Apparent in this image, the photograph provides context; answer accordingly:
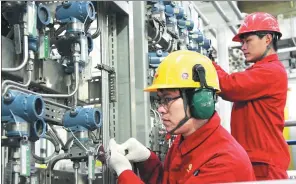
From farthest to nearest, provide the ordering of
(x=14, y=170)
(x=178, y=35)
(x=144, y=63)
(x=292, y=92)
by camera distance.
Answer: (x=292, y=92)
(x=178, y=35)
(x=144, y=63)
(x=14, y=170)

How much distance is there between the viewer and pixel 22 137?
1.66 m

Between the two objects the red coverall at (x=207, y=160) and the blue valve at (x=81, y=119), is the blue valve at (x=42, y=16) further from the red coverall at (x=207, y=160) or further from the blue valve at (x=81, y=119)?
the red coverall at (x=207, y=160)

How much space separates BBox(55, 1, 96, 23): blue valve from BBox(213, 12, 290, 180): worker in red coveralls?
88cm

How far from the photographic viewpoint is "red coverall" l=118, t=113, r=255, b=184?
1.73 m

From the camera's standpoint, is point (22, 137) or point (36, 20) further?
point (36, 20)

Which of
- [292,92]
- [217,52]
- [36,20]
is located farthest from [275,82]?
[292,92]

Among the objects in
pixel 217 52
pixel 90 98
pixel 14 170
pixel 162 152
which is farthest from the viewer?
pixel 217 52

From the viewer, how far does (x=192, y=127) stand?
1.94 m

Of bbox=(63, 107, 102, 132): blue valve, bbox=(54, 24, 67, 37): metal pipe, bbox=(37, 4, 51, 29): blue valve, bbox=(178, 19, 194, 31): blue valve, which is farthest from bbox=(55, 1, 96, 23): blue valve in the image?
bbox=(178, 19, 194, 31): blue valve

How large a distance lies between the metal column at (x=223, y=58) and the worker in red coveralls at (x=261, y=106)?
7.30 ft

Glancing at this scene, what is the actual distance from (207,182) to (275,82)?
1.04 m

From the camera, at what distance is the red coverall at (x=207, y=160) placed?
5.66 feet

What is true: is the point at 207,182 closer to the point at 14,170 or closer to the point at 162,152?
the point at 14,170

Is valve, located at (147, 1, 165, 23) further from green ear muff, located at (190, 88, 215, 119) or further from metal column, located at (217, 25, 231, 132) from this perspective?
metal column, located at (217, 25, 231, 132)
